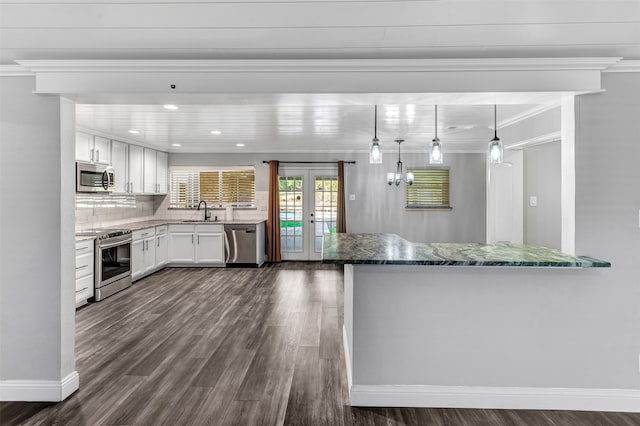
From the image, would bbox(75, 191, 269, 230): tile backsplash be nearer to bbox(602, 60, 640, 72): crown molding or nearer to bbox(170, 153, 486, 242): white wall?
bbox(170, 153, 486, 242): white wall

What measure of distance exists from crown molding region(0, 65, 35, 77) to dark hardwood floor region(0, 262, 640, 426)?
6.97ft

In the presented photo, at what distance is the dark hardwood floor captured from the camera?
2098 mm

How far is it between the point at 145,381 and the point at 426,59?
2871 millimetres

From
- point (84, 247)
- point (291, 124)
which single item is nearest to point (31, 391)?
point (84, 247)

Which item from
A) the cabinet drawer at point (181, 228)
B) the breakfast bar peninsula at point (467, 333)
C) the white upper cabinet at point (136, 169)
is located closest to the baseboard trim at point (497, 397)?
the breakfast bar peninsula at point (467, 333)

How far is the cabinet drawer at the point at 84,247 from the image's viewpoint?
13.1 ft

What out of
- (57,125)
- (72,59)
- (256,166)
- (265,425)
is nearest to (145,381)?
(265,425)

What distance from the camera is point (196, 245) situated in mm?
6367

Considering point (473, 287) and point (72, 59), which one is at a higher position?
point (72, 59)

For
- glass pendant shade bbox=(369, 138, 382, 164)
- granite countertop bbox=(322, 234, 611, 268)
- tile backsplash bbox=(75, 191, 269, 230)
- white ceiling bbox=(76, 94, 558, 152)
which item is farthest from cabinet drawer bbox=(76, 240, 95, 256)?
glass pendant shade bbox=(369, 138, 382, 164)

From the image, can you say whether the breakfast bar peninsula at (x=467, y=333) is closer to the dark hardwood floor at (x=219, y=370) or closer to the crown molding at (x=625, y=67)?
the dark hardwood floor at (x=219, y=370)

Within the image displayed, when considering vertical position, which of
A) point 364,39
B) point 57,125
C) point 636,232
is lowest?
point 636,232

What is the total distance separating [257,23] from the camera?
169 centimetres

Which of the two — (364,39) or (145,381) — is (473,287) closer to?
(364,39)
